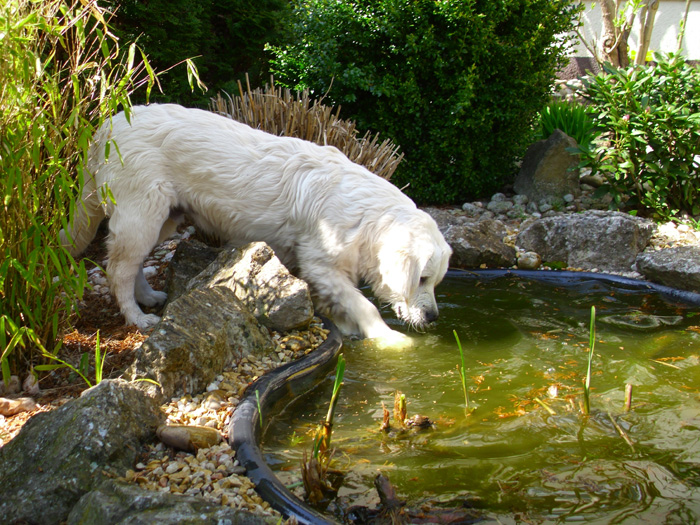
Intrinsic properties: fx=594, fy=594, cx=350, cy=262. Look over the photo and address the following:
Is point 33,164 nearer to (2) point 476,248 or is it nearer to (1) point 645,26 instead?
(2) point 476,248

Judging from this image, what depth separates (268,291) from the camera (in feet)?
10.9

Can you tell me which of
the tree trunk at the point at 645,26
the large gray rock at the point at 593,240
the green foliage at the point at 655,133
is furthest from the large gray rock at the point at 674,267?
the tree trunk at the point at 645,26

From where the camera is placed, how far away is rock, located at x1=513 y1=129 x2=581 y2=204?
7.22 m

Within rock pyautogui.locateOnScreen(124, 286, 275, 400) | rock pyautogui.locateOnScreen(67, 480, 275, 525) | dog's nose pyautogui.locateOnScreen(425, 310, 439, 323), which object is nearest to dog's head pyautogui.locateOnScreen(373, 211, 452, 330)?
dog's nose pyautogui.locateOnScreen(425, 310, 439, 323)

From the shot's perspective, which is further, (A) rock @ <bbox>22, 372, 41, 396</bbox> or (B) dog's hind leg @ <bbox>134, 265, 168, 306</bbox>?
(B) dog's hind leg @ <bbox>134, 265, 168, 306</bbox>

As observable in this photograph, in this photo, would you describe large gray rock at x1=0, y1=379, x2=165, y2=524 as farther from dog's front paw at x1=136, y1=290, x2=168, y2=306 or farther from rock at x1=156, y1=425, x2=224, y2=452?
dog's front paw at x1=136, y1=290, x2=168, y2=306

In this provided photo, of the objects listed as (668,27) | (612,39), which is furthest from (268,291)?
(668,27)

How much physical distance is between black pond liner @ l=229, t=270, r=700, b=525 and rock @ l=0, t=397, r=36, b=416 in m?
0.84

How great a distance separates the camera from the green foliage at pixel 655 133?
600 centimetres

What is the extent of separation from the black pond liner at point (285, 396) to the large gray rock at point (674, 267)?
0.07 m

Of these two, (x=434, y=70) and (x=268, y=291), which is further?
(x=434, y=70)

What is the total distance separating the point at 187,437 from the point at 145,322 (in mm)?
1521

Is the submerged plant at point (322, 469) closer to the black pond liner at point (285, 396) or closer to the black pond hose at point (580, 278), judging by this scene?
the black pond liner at point (285, 396)

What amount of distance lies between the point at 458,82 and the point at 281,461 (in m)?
5.15
